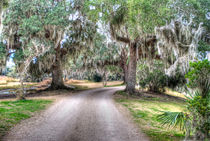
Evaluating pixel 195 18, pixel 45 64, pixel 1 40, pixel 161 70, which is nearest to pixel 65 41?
pixel 45 64

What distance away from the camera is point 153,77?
64.7ft

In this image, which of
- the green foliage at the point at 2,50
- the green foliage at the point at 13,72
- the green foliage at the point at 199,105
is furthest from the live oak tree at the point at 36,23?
the green foliage at the point at 199,105

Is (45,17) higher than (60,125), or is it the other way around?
(45,17)

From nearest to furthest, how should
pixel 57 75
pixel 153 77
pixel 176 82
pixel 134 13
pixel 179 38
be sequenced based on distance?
pixel 134 13, pixel 179 38, pixel 57 75, pixel 153 77, pixel 176 82

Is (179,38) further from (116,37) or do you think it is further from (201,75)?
(201,75)

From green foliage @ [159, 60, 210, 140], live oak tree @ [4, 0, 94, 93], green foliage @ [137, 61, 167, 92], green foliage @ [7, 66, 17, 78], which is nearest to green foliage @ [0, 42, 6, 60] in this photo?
live oak tree @ [4, 0, 94, 93]

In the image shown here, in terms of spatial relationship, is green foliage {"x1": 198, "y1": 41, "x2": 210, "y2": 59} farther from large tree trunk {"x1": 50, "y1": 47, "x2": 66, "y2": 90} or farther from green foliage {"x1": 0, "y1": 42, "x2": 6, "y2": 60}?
green foliage {"x1": 0, "y1": 42, "x2": 6, "y2": 60}

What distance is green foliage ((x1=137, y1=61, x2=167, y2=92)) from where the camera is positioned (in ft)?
62.0

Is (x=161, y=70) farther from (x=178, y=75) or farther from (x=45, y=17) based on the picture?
(x=45, y=17)

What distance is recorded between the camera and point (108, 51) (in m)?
24.8

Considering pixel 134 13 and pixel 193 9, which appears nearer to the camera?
pixel 134 13

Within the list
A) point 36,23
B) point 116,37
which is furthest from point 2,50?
point 116,37

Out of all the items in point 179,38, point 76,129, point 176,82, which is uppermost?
point 179,38

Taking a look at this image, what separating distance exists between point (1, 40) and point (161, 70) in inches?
696
